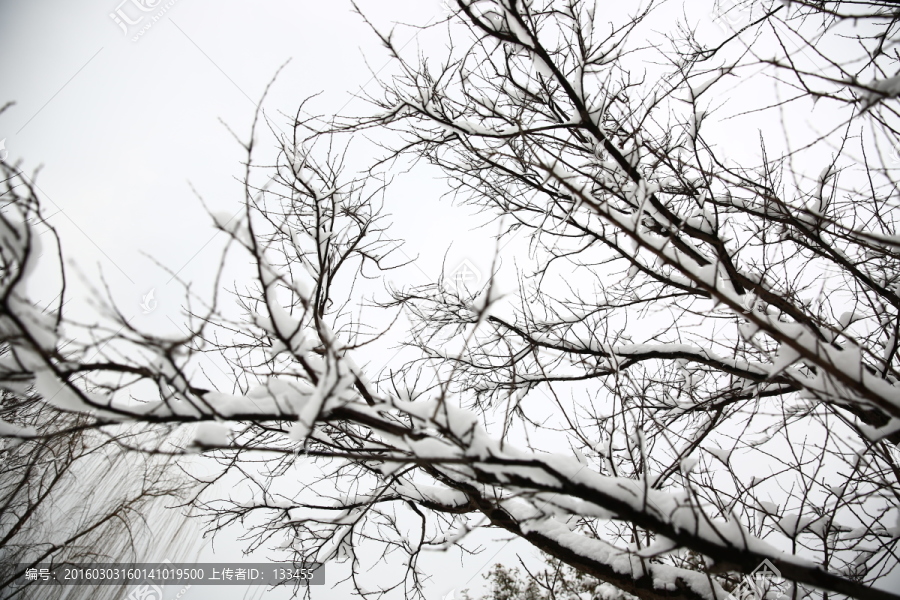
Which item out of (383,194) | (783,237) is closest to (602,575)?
(783,237)

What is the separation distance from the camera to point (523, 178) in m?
3.11

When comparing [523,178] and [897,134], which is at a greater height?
Result: [523,178]

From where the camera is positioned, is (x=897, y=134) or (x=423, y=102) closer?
(x=897, y=134)

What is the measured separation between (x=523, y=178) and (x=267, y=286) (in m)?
2.51

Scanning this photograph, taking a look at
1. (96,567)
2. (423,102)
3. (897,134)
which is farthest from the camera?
(96,567)

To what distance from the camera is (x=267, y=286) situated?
112cm

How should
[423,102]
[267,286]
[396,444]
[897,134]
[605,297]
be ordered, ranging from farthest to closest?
[605,297], [423,102], [897,134], [396,444], [267,286]

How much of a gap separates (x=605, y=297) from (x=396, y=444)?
8.86ft

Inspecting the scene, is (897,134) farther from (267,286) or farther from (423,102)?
(267,286)

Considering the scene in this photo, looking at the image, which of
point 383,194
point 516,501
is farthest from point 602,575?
point 383,194

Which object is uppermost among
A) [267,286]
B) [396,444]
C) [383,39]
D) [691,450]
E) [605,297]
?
[383,39]

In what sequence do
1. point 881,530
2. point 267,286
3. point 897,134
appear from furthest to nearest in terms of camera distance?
point 881,530 < point 897,134 < point 267,286

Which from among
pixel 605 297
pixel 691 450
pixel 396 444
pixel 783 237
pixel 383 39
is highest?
pixel 383 39

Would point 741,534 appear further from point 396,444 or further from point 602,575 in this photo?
point 602,575
